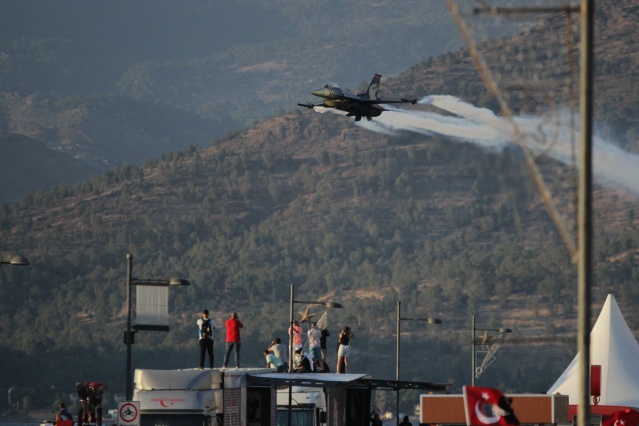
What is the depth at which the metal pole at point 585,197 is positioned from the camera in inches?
733

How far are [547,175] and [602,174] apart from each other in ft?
227

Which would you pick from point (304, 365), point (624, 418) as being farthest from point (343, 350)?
point (624, 418)

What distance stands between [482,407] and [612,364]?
141 ft

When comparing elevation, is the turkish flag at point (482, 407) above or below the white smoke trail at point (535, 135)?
below

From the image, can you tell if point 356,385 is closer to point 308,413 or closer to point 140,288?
point 308,413

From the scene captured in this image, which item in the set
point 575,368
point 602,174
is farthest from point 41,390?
point 575,368

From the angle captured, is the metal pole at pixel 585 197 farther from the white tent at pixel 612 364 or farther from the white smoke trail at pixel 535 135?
the white tent at pixel 612 364

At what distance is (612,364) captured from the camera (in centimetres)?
6406

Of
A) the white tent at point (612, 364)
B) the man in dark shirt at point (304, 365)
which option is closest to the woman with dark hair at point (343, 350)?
the man in dark shirt at point (304, 365)

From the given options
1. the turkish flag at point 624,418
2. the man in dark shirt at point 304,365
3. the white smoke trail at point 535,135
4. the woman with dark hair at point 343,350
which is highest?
the white smoke trail at point 535,135

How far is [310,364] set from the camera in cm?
4612

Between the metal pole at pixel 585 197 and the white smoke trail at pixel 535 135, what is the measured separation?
496 millimetres

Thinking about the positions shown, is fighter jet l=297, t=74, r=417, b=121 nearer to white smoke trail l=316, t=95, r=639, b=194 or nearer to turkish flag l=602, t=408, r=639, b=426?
white smoke trail l=316, t=95, r=639, b=194

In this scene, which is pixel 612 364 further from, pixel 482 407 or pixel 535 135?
pixel 535 135
